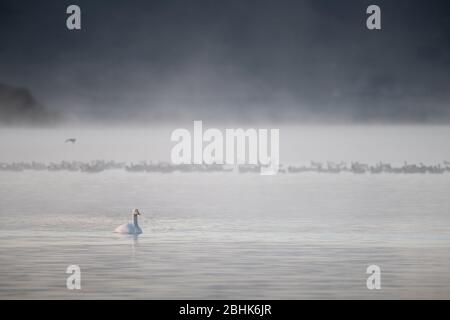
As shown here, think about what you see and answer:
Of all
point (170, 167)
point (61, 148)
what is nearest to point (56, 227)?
point (61, 148)

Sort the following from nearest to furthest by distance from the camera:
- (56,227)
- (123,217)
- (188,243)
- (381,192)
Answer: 1. (188,243)
2. (56,227)
3. (123,217)
4. (381,192)

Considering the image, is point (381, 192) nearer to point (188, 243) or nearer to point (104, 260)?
point (188, 243)

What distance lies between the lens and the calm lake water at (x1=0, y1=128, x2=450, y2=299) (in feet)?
71.1

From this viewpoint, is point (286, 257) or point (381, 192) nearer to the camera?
point (286, 257)

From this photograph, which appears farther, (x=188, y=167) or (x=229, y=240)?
(x=188, y=167)

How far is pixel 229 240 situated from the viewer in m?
28.2

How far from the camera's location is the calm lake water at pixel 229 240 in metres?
21.7

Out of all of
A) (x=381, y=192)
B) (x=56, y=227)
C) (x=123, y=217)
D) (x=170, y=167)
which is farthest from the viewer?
(x=170, y=167)

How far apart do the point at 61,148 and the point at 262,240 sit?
12638 mm

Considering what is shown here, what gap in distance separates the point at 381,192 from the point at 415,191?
1215 mm

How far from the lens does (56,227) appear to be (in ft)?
99.1
